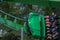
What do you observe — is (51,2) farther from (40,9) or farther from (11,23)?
(40,9)

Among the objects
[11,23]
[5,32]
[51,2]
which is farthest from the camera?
[5,32]

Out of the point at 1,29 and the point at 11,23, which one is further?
the point at 1,29

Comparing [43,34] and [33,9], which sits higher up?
[33,9]

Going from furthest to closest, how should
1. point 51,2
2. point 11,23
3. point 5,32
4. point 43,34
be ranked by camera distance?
point 5,32 → point 11,23 → point 43,34 → point 51,2

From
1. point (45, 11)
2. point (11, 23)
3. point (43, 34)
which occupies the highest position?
point (45, 11)

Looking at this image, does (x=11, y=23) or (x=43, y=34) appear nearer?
(x=43, y=34)

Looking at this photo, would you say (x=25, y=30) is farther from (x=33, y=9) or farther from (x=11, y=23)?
→ (x=33, y=9)

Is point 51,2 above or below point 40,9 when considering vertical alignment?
below

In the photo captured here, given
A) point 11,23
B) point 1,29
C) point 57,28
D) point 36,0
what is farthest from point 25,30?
point 1,29

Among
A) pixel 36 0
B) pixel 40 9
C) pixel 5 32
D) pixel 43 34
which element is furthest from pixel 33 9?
pixel 36 0
